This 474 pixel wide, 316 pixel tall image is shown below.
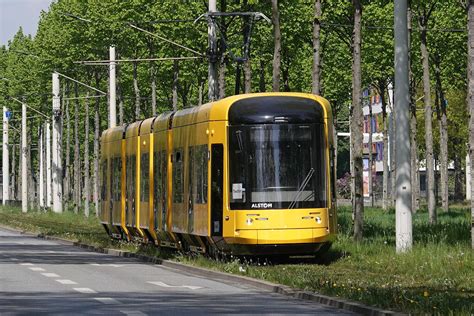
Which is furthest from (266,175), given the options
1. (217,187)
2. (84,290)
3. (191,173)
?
(84,290)

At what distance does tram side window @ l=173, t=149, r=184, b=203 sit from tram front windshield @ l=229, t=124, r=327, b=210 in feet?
13.3

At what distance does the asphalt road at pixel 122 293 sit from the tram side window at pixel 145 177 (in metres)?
4.65

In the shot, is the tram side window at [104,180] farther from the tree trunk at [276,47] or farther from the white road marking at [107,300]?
the white road marking at [107,300]

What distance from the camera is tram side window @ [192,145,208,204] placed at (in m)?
30.2

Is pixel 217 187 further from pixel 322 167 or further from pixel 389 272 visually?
pixel 389 272

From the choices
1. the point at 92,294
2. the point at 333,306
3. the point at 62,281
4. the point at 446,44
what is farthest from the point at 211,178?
the point at 446,44

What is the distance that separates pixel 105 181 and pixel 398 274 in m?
22.5

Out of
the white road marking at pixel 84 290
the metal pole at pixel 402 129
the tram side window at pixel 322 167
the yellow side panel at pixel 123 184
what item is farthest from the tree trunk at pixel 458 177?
the white road marking at pixel 84 290

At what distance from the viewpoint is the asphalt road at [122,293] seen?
18.8 metres

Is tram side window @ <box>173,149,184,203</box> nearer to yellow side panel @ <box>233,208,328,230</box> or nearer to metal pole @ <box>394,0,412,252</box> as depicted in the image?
yellow side panel @ <box>233,208,328,230</box>

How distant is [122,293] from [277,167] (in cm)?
751

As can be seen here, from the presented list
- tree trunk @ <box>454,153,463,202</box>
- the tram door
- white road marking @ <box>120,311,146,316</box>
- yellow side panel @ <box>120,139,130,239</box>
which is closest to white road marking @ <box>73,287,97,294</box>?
white road marking @ <box>120,311,146,316</box>

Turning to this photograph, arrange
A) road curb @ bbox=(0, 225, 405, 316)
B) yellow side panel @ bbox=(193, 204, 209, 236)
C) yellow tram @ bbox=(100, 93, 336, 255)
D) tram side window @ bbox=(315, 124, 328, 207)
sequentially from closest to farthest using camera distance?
1. road curb @ bbox=(0, 225, 405, 316)
2. yellow tram @ bbox=(100, 93, 336, 255)
3. tram side window @ bbox=(315, 124, 328, 207)
4. yellow side panel @ bbox=(193, 204, 209, 236)

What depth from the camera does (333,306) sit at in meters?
19.5
